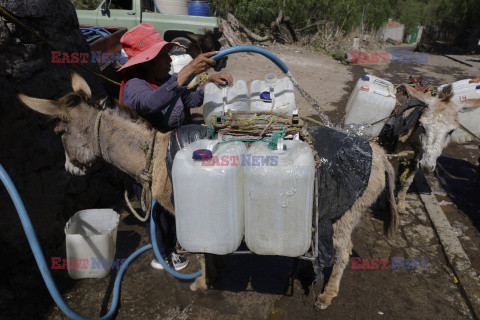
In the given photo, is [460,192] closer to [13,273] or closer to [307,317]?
[307,317]

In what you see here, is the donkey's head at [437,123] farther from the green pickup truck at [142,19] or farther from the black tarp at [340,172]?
the green pickup truck at [142,19]

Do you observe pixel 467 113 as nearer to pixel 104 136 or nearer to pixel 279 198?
pixel 279 198

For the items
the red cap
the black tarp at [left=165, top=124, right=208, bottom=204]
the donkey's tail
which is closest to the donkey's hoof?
the donkey's tail

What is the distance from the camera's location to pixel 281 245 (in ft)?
6.86

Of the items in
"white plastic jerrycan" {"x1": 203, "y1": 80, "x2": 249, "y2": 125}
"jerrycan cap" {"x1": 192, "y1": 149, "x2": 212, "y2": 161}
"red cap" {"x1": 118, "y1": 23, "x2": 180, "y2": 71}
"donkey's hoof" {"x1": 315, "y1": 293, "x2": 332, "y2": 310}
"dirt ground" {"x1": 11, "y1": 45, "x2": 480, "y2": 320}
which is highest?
"red cap" {"x1": 118, "y1": 23, "x2": 180, "y2": 71}

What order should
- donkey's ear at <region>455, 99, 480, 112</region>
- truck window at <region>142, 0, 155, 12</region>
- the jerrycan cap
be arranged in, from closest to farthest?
the jerrycan cap < donkey's ear at <region>455, 99, 480, 112</region> < truck window at <region>142, 0, 155, 12</region>

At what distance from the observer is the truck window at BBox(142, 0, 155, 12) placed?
9172 millimetres

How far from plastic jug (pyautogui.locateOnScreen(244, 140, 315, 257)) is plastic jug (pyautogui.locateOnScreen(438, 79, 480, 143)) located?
145 inches

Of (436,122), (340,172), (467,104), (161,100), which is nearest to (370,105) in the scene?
(436,122)

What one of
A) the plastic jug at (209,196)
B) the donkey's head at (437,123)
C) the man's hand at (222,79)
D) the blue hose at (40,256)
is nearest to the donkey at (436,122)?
the donkey's head at (437,123)

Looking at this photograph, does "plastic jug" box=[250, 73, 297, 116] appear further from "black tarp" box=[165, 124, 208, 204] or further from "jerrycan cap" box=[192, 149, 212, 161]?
"jerrycan cap" box=[192, 149, 212, 161]

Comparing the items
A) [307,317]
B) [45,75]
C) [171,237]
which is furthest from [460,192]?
[45,75]

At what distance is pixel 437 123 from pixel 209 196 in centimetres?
351

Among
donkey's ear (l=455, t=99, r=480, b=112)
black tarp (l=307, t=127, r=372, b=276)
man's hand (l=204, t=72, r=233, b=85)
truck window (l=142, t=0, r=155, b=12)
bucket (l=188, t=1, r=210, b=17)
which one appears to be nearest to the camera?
black tarp (l=307, t=127, r=372, b=276)
